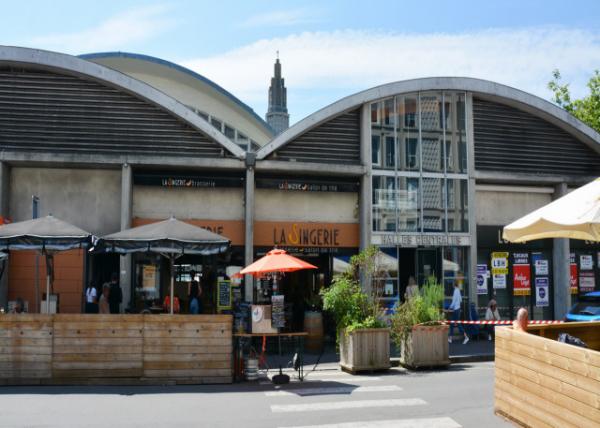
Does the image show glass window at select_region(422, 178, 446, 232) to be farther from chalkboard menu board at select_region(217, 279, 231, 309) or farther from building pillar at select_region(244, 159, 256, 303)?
chalkboard menu board at select_region(217, 279, 231, 309)

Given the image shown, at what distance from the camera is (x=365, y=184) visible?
18641 mm

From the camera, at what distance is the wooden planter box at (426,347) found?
12.8 metres

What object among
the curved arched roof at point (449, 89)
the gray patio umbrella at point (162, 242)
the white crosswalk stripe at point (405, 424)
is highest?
the curved arched roof at point (449, 89)

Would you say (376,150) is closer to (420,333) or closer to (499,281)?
(499,281)

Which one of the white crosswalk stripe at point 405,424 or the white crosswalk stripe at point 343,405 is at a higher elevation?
the white crosswalk stripe at point 405,424

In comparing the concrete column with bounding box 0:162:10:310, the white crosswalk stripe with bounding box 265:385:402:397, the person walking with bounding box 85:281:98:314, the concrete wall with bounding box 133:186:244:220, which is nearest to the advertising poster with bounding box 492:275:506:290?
the concrete wall with bounding box 133:186:244:220

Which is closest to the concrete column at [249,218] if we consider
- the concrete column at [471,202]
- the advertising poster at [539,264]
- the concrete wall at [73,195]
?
the concrete wall at [73,195]

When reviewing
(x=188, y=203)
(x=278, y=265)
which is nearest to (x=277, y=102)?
(x=188, y=203)

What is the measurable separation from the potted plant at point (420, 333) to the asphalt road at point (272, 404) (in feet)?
3.64

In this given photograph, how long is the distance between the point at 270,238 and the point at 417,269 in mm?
4677

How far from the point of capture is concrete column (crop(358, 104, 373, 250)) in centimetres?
1855

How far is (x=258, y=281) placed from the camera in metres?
18.0

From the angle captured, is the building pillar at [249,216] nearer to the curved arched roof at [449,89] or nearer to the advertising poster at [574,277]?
the curved arched roof at [449,89]

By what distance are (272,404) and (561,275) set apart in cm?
1420
